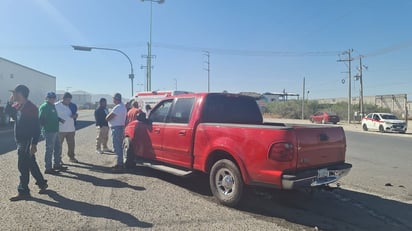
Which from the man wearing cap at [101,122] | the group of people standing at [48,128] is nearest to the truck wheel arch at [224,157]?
the group of people standing at [48,128]

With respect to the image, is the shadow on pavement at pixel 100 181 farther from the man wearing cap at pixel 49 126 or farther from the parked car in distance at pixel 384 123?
the parked car in distance at pixel 384 123

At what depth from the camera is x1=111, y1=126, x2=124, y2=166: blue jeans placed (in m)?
8.59

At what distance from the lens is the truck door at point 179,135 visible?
261 inches

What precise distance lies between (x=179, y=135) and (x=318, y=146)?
268 centimetres

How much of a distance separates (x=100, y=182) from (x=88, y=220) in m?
2.46

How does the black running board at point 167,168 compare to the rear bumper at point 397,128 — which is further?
the rear bumper at point 397,128

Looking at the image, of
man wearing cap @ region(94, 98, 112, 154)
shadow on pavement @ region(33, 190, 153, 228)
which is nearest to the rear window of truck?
shadow on pavement @ region(33, 190, 153, 228)

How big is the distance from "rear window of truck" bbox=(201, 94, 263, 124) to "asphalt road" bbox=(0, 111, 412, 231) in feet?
4.72

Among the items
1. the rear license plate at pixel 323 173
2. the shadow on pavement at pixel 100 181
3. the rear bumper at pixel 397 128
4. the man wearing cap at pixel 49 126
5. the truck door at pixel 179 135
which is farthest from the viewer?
the rear bumper at pixel 397 128

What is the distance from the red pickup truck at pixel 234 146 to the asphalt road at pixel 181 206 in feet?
1.56

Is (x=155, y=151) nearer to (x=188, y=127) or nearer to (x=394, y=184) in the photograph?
(x=188, y=127)

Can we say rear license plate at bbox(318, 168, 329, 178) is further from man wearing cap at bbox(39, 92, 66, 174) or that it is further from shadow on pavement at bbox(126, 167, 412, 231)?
man wearing cap at bbox(39, 92, 66, 174)

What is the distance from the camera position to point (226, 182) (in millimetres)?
5816

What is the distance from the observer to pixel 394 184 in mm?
7859
